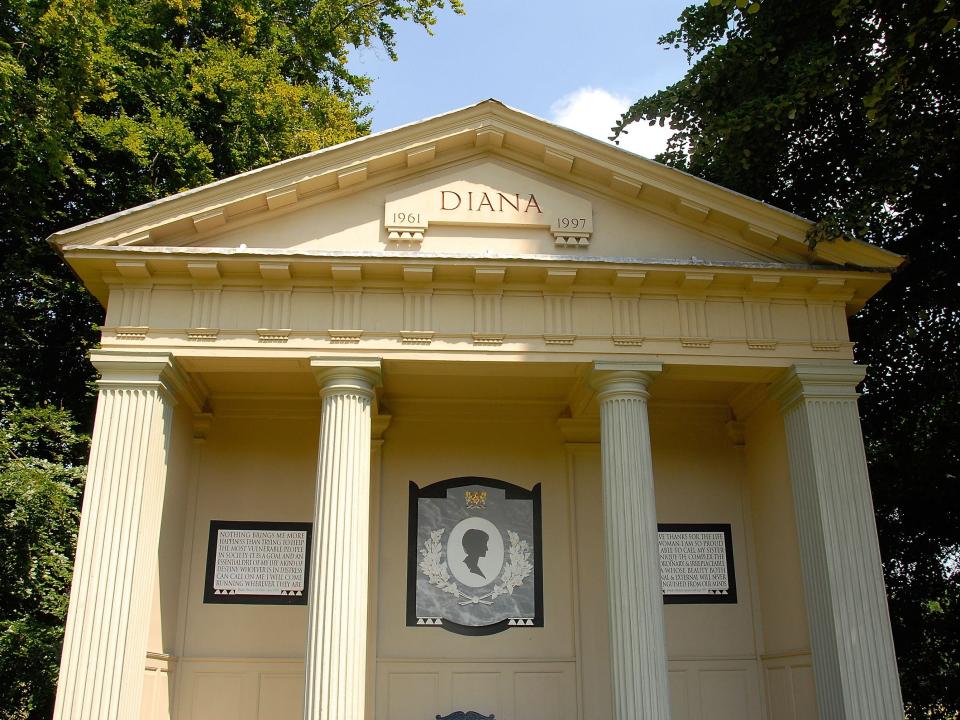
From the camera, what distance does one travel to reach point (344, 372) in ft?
33.7

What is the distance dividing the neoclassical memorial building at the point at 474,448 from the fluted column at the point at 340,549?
0.11ft

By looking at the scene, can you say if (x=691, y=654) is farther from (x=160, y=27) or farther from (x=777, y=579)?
(x=160, y=27)

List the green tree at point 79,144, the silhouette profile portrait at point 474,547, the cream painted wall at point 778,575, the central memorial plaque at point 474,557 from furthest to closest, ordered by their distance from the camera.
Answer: the green tree at point 79,144 → the silhouette profile portrait at point 474,547 → the central memorial plaque at point 474,557 → the cream painted wall at point 778,575

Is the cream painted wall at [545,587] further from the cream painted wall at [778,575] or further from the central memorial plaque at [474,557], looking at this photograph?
the central memorial plaque at [474,557]

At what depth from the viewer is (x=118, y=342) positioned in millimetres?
10195

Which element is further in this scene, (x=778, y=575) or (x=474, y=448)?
(x=474, y=448)

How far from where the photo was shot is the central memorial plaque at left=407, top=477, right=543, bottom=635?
1209 cm

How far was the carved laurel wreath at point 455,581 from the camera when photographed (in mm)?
12164

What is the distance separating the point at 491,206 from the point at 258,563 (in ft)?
19.6

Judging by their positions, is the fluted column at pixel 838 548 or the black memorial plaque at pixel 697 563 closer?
the fluted column at pixel 838 548

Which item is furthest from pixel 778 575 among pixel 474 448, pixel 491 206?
pixel 491 206

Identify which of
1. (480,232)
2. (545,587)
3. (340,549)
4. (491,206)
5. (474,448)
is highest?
(491,206)

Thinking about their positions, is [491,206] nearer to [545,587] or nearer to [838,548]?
[545,587]

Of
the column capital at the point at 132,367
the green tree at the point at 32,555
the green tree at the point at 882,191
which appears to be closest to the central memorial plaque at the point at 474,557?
the column capital at the point at 132,367
